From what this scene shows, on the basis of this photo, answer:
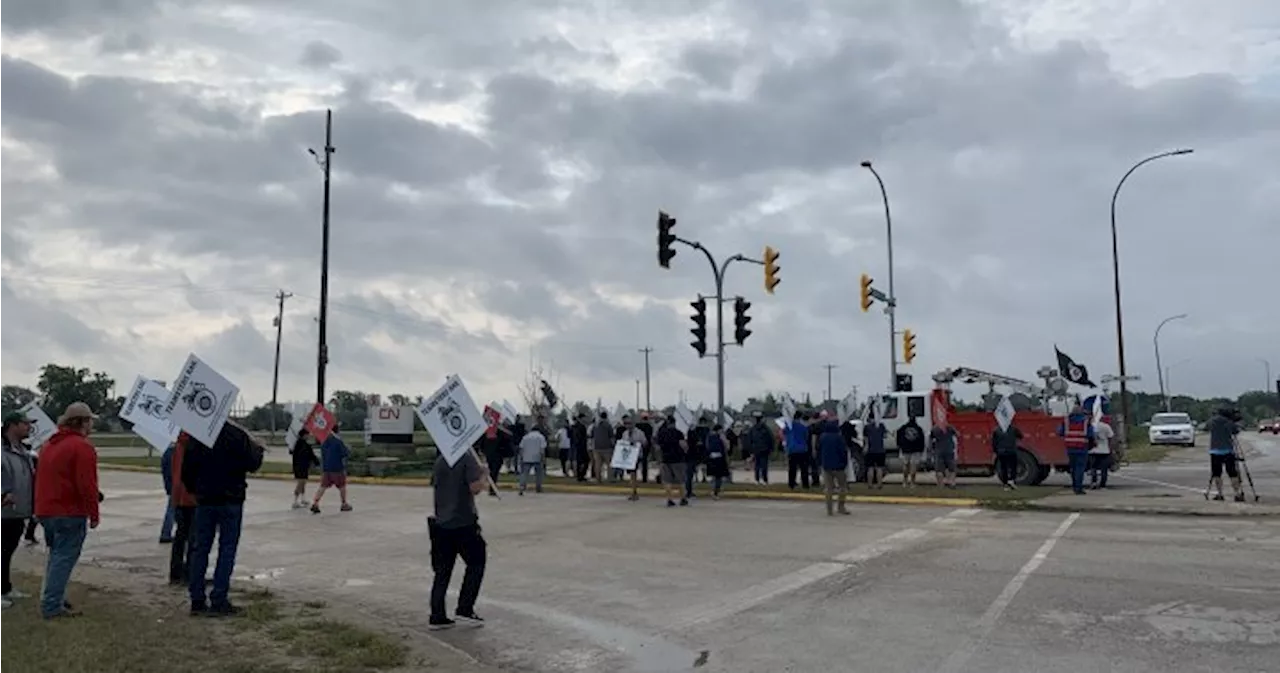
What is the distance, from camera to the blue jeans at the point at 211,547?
30.4ft

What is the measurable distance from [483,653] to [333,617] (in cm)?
174

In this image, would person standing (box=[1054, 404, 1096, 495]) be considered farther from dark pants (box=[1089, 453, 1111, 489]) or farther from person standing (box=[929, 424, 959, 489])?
person standing (box=[929, 424, 959, 489])

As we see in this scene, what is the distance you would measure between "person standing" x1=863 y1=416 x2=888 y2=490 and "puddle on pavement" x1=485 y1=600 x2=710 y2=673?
1423 cm

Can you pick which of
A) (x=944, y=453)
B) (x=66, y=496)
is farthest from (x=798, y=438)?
(x=66, y=496)

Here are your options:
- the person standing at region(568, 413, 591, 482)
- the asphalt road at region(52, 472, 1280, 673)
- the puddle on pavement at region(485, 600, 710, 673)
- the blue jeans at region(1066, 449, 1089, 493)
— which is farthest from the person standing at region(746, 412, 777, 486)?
the puddle on pavement at region(485, 600, 710, 673)

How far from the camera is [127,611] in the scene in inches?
366

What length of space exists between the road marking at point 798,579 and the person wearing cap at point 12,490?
5863 millimetres

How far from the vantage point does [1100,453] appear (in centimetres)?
2266

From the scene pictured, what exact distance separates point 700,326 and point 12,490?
1929 centimetres

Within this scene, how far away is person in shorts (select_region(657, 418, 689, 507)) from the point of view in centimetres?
2003

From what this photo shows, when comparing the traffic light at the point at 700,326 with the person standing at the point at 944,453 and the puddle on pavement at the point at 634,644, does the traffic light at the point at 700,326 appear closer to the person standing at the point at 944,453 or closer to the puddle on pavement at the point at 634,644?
the person standing at the point at 944,453

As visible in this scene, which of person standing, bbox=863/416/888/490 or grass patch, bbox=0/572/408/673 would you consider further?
person standing, bbox=863/416/888/490

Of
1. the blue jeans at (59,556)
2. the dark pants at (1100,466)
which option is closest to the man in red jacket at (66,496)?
the blue jeans at (59,556)

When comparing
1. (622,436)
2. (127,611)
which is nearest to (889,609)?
(127,611)
